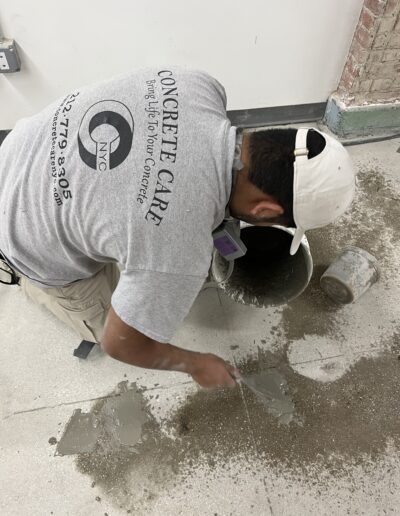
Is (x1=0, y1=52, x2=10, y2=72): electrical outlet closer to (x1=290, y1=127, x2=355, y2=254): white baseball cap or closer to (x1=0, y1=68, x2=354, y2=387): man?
(x1=0, y1=68, x2=354, y2=387): man

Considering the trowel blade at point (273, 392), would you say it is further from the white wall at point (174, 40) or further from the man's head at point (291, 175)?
the white wall at point (174, 40)

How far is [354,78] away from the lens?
1964 millimetres

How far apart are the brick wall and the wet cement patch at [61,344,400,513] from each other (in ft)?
4.95

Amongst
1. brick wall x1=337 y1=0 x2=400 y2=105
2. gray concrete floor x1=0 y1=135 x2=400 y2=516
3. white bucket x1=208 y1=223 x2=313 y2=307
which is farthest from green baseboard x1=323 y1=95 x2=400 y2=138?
white bucket x1=208 y1=223 x2=313 y2=307

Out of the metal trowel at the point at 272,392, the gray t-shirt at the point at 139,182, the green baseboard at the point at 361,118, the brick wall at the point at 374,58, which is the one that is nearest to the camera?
the gray t-shirt at the point at 139,182

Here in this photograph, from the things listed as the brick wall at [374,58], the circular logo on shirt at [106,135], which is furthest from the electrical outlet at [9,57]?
the brick wall at [374,58]

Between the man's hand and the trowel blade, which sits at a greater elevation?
the man's hand

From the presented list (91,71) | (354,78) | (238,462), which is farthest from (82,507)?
(354,78)

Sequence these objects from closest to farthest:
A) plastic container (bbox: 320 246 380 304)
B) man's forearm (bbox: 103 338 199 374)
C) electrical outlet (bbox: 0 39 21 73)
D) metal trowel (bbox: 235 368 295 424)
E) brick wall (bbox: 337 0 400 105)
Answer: man's forearm (bbox: 103 338 199 374) < metal trowel (bbox: 235 368 295 424) < plastic container (bbox: 320 246 380 304) < electrical outlet (bbox: 0 39 21 73) < brick wall (bbox: 337 0 400 105)

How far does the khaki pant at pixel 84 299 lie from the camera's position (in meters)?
1.19

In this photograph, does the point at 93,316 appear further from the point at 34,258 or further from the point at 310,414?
the point at 310,414

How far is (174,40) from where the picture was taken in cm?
176

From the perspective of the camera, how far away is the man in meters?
0.75

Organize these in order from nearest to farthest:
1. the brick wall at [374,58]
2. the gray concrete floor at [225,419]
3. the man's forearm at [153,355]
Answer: the man's forearm at [153,355], the gray concrete floor at [225,419], the brick wall at [374,58]
